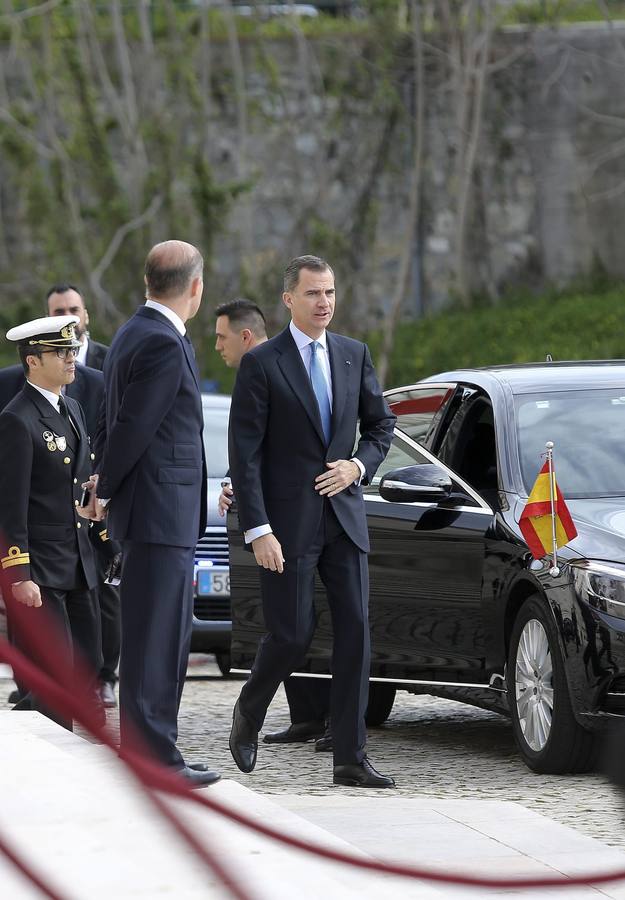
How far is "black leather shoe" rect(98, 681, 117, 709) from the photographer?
931cm

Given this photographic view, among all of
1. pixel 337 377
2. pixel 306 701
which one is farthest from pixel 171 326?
pixel 306 701

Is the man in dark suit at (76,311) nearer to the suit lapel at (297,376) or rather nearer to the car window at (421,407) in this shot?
the car window at (421,407)

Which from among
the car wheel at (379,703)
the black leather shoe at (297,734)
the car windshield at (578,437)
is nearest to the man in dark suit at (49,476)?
the black leather shoe at (297,734)

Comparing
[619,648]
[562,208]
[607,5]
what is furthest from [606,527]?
[607,5]

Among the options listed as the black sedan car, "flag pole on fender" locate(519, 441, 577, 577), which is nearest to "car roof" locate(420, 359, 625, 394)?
the black sedan car

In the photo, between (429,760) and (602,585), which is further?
(429,760)

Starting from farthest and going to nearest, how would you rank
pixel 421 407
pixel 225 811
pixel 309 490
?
1. pixel 421 407
2. pixel 309 490
3. pixel 225 811

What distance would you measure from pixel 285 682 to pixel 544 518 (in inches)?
69.4

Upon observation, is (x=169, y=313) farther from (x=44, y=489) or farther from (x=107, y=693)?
(x=107, y=693)

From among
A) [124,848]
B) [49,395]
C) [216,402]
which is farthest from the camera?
[216,402]

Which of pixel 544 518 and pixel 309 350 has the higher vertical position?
pixel 309 350

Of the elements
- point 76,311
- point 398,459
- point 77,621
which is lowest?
point 77,621

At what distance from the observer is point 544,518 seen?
7.20 meters

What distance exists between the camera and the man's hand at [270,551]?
22.8ft
